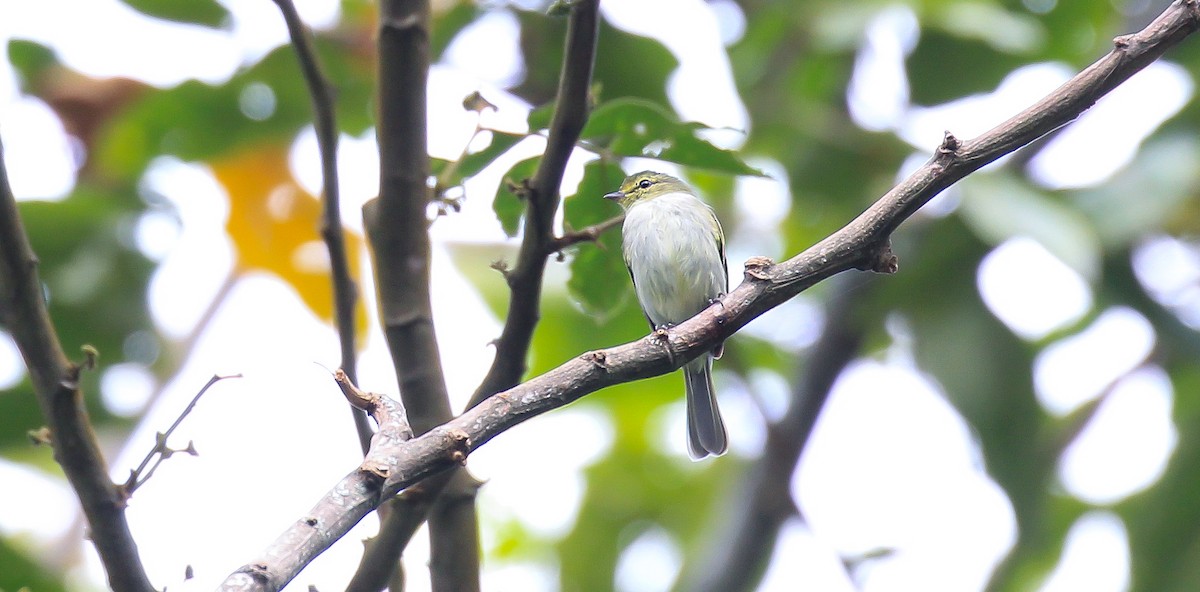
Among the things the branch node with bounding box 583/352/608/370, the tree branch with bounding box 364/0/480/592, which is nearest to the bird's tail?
the tree branch with bounding box 364/0/480/592

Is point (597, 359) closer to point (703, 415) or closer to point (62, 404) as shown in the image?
point (62, 404)

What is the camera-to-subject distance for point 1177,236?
181 inches

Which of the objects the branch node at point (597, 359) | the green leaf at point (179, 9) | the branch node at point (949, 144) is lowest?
the branch node at point (597, 359)

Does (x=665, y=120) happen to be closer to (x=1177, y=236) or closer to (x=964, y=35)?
(x=964, y=35)

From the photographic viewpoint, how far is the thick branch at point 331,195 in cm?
277

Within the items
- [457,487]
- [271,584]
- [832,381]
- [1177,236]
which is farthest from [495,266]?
[1177,236]

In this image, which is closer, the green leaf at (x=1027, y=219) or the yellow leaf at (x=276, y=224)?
the green leaf at (x=1027, y=219)

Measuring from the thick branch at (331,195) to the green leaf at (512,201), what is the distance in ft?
1.57

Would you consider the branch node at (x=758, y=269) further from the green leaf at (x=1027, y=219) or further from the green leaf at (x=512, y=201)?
the green leaf at (x=1027, y=219)

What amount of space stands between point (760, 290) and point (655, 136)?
2.98 feet

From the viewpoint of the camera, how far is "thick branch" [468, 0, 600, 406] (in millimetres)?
2234

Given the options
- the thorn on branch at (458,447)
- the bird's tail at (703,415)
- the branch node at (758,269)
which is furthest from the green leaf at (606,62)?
the thorn on branch at (458,447)

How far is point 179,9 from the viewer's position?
369 cm

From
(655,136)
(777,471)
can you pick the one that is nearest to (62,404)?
(655,136)
